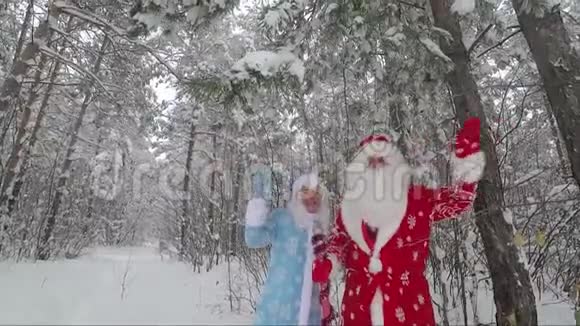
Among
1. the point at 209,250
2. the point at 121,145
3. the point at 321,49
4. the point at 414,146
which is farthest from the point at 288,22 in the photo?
the point at 121,145

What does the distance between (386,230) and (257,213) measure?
70 cm

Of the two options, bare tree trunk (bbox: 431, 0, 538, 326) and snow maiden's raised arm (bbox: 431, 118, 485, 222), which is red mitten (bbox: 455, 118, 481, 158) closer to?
snow maiden's raised arm (bbox: 431, 118, 485, 222)

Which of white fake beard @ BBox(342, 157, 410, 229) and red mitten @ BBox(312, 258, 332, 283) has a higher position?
white fake beard @ BBox(342, 157, 410, 229)

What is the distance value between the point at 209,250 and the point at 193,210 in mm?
700

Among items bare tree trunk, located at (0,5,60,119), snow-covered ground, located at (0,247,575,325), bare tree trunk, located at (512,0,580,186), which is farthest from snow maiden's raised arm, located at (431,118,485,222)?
bare tree trunk, located at (0,5,60,119)

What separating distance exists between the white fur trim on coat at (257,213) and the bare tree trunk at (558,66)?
213 centimetres

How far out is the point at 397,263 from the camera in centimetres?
224

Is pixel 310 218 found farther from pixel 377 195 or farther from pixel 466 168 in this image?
pixel 466 168

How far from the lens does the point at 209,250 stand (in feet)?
20.3

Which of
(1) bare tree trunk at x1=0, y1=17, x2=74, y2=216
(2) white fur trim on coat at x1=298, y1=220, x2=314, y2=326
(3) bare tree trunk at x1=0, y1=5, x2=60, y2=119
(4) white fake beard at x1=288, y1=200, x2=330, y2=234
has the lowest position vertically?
(2) white fur trim on coat at x1=298, y1=220, x2=314, y2=326

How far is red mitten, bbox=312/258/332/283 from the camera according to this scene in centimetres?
175

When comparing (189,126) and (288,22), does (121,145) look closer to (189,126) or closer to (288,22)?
(189,126)

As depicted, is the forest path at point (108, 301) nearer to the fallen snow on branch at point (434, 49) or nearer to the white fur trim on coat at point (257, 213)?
the white fur trim on coat at point (257, 213)

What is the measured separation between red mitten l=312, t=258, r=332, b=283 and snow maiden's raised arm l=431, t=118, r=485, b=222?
0.88 meters
